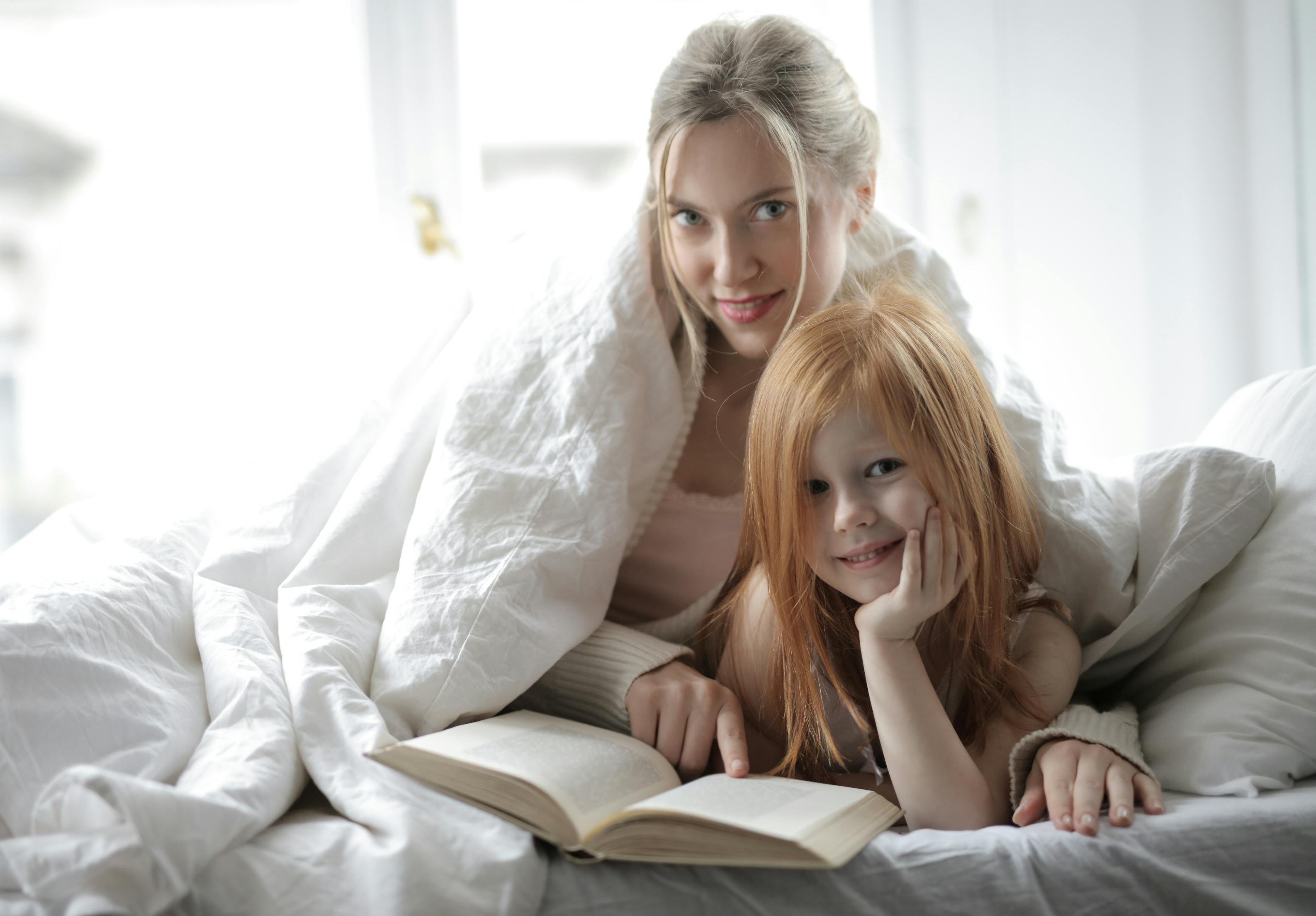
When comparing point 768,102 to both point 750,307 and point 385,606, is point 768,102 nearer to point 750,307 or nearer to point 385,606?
point 750,307

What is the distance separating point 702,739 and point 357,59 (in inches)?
48.1

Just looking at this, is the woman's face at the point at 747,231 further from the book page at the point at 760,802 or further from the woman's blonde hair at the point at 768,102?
the book page at the point at 760,802

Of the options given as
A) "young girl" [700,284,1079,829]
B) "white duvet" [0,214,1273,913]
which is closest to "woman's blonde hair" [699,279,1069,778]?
"young girl" [700,284,1079,829]

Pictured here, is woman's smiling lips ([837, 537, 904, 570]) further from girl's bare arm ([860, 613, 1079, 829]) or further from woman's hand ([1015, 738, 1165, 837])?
woman's hand ([1015, 738, 1165, 837])

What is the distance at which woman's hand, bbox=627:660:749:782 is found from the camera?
748mm

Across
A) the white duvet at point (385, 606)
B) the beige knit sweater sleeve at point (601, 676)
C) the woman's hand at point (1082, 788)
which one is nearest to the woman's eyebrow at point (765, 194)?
the white duvet at point (385, 606)

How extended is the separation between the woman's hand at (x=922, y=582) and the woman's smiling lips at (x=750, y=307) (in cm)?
31

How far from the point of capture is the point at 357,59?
58.9 inches

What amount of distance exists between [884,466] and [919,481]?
0.10 feet

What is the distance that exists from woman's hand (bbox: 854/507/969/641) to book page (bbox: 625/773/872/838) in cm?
12

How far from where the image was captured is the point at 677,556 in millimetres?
994

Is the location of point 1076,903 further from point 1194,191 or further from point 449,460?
point 1194,191

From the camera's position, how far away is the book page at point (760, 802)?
566mm

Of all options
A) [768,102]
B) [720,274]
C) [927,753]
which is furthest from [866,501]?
[768,102]
